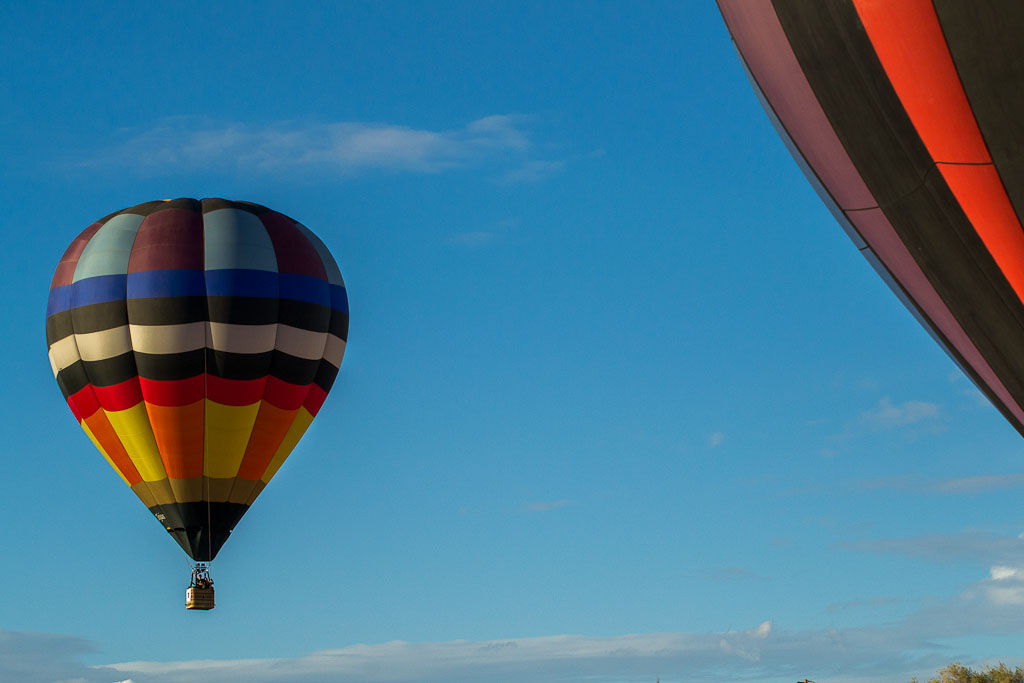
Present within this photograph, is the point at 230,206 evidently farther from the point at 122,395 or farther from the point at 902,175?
the point at 902,175

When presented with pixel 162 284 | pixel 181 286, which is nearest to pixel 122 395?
pixel 162 284

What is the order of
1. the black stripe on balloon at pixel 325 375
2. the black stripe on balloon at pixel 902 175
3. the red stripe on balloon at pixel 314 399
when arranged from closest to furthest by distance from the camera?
1. the black stripe on balloon at pixel 902 175
2. the red stripe on balloon at pixel 314 399
3. the black stripe on balloon at pixel 325 375

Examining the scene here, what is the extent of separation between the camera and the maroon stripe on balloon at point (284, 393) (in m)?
30.3

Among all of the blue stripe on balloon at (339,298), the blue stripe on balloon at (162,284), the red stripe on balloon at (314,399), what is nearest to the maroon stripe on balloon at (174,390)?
the blue stripe on balloon at (162,284)

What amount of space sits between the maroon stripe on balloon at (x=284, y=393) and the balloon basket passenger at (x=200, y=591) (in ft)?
11.5

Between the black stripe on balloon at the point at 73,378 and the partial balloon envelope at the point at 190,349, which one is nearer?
the partial balloon envelope at the point at 190,349

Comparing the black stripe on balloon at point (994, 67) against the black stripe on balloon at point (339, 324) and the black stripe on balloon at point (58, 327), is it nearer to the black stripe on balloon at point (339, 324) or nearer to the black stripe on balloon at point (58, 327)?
the black stripe on balloon at point (339, 324)

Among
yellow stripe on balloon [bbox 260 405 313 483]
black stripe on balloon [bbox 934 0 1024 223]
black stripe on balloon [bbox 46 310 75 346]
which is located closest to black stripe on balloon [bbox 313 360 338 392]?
yellow stripe on balloon [bbox 260 405 313 483]

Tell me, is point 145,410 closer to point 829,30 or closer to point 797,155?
point 797,155

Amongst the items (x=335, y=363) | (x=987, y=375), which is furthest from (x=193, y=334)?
(x=987, y=375)

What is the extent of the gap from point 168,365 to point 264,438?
2.48 m

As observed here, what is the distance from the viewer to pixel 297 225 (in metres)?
32.2

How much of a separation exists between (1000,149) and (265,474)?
2073 centimetres

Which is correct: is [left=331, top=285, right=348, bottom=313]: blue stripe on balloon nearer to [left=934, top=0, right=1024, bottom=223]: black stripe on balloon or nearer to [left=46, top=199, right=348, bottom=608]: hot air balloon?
[left=46, top=199, right=348, bottom=608]: hot air balloon
